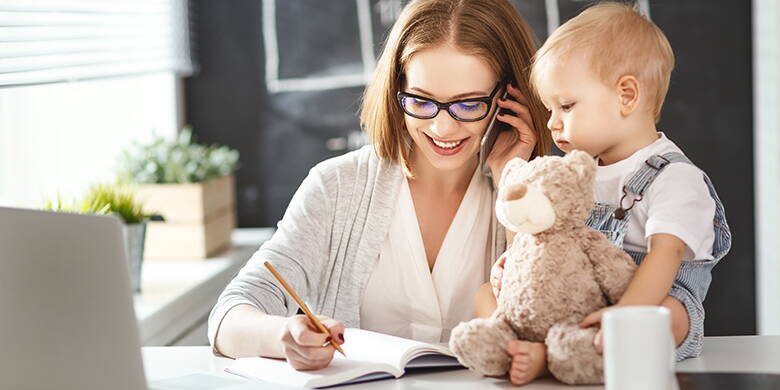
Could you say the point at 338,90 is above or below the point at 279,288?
above

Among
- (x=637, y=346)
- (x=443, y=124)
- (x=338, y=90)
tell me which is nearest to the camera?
(x=637, y=346)

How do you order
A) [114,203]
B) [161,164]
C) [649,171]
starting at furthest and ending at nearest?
[161,164] → [114,203] → [649,171]

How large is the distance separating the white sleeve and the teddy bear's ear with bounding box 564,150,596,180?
0.38 ft

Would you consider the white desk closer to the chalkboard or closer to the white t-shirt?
the chalkboard

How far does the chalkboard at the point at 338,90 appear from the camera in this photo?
3.30 meters

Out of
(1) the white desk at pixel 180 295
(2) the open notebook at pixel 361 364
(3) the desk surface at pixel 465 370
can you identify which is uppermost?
(2) the open notebook at pixel 361 364

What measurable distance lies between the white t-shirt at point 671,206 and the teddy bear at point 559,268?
3.2 inches

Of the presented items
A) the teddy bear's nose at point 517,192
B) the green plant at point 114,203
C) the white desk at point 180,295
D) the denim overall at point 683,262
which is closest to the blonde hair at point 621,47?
the denim overall at point 683,262

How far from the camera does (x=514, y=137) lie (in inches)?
64.2

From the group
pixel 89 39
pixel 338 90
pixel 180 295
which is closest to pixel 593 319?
pixel 180 295

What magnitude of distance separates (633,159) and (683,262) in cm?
16

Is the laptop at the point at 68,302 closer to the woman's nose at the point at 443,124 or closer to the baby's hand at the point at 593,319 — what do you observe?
the baby's hand at the point at 593,319

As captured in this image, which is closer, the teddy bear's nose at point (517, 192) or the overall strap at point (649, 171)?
the teddy bear's nose at point (517, 192)

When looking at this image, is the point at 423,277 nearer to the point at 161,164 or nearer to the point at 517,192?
the point at 517,192
